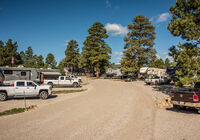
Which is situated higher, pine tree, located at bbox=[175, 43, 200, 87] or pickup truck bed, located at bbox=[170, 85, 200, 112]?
pine tree, located at bbox=[175, 43, 200, 87]

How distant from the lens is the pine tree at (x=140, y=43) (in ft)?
152

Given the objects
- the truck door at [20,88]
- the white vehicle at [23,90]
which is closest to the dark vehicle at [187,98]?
the white vehicle at [23,90]

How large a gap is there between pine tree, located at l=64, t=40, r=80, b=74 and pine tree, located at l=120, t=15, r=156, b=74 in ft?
87.9

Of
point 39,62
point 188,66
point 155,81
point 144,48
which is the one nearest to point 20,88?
point 188,66

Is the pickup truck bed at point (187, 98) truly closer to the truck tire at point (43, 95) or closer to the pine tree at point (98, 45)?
the truck tire at point (43, 95)

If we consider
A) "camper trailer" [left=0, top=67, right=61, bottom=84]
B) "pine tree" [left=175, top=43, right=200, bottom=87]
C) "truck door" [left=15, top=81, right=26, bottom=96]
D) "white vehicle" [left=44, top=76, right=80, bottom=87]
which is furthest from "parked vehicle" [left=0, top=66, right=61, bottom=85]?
"pine tree" [left=175, top=43, right=200, bottom=87]

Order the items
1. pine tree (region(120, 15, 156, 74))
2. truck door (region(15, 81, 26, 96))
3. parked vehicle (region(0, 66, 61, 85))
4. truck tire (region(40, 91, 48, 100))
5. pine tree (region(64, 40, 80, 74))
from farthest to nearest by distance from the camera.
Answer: pine tree (region(64, 40, 80, 74)) → pine tree (region(120, 15, 156, 74)) → parked vehicle (region(0, 66, 61, 85)) → truck tire (region(40, 91, 48, 100)) → truck door (region(15, 81, 26, 96))

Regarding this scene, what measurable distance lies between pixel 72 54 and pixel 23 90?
53.8 m

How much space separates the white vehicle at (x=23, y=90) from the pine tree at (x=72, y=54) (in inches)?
2023

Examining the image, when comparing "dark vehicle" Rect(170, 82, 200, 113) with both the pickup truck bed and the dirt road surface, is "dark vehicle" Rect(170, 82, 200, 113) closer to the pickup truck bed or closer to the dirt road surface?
the pickup truck bed

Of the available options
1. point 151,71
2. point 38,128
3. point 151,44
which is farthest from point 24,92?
point 151,44

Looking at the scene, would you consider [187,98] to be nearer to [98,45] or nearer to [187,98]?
[187,98]

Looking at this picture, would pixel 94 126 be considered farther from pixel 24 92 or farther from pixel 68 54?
pixel 68 54

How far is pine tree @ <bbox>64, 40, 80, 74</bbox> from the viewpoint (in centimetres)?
6694
